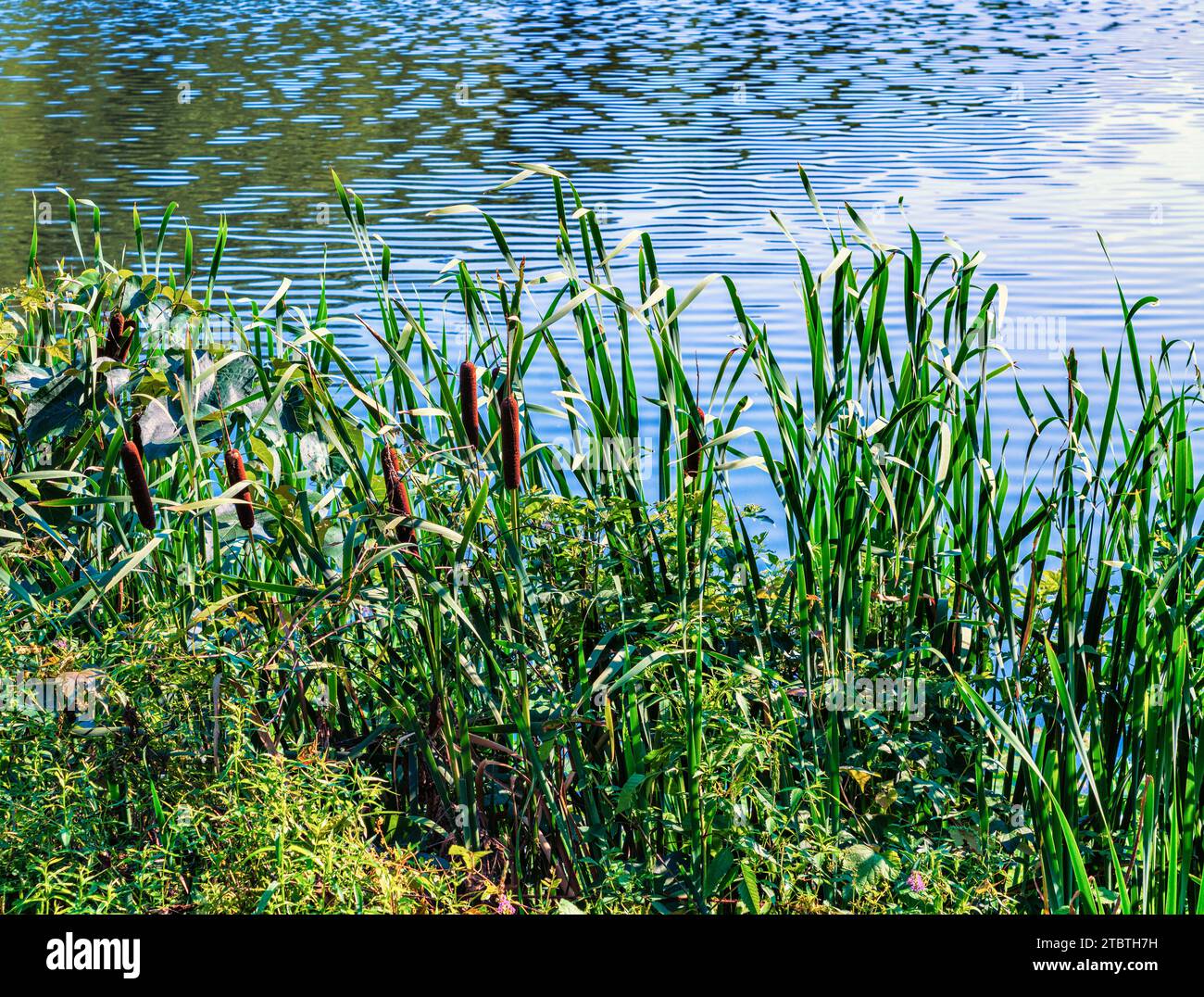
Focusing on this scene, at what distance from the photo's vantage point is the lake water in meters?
9.82

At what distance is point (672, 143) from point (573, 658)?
12.7m

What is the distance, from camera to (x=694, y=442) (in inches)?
123

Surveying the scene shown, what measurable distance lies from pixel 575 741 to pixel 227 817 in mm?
721

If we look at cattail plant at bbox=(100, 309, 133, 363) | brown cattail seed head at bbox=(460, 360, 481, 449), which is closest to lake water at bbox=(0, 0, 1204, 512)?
cattail plant at bbox=(100, 309, 133, 363)

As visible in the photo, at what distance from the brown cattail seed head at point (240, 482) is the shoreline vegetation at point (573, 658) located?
13 millimetres

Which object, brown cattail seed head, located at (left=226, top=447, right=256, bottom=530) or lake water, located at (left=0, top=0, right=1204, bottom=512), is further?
lake water, located at (left=0, top=0, right=1204, bottom=512)

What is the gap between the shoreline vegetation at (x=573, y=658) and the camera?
259 cm

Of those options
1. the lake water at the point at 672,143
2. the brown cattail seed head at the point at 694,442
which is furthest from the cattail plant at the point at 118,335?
the lake water at the point at 672,143

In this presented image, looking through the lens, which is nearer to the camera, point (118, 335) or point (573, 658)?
point (118, 335)

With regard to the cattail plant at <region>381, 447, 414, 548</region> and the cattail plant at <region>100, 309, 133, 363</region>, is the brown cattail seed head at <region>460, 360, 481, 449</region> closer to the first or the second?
the cattail plant at <region>381, 447, 414, 548</region>

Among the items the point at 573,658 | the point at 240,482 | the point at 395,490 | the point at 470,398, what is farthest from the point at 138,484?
the point at 573,658

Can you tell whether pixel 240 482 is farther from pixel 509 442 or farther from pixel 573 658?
pixel 573 658

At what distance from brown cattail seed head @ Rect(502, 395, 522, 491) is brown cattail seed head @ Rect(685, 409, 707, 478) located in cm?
45
